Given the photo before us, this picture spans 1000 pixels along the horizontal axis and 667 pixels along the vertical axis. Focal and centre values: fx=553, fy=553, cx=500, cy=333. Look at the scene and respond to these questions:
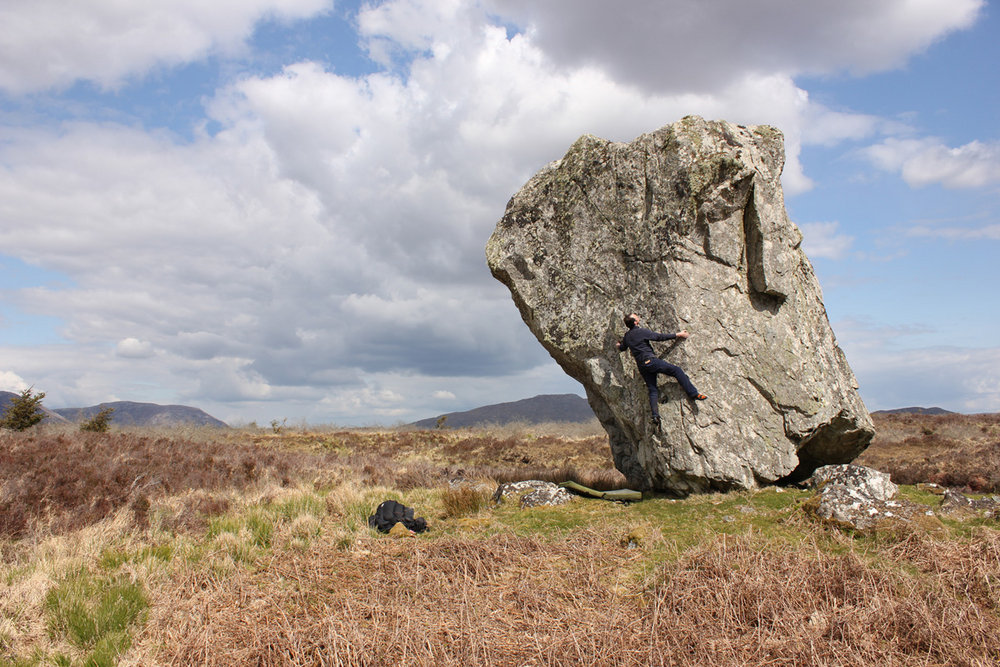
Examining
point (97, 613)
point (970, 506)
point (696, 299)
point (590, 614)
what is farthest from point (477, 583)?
point (970, 506)

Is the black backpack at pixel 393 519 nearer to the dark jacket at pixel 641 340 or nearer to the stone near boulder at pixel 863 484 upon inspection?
the dark jacket at pixel 641 340

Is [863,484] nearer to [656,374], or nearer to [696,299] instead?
[656,374]

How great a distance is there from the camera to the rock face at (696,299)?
→ 33.0 feet

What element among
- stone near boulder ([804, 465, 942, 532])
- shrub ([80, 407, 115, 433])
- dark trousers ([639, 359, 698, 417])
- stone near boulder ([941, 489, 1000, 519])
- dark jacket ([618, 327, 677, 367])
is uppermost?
dark jacket ([618, 327, 677, 367])

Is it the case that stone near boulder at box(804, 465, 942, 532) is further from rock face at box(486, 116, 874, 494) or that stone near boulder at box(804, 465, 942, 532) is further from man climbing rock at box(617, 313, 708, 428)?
man climbing rock at box(617, 313, 708, 428)

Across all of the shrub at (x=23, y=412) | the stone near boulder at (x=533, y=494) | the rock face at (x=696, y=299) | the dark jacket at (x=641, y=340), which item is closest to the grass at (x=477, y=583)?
the stone near boulder at (x=533, y=494)

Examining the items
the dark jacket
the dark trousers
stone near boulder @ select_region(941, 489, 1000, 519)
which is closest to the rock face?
the dark trousers

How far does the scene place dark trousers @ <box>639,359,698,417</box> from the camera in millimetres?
9914

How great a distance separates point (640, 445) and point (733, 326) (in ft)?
9.74

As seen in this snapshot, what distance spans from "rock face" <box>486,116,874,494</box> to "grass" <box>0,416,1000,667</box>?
123cm

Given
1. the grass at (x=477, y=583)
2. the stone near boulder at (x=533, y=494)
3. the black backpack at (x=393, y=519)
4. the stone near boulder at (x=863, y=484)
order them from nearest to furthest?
the grass at (x=477, y=583), the stone near boulder at (x=863, y=484), the black backpack at (x=393, y=519), the stone near boulder at (x=533, y=494)

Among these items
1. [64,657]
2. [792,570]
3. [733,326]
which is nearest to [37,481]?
[64,657]

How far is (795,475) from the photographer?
11.4 metres

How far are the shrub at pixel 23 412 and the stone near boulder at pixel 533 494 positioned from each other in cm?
2184
